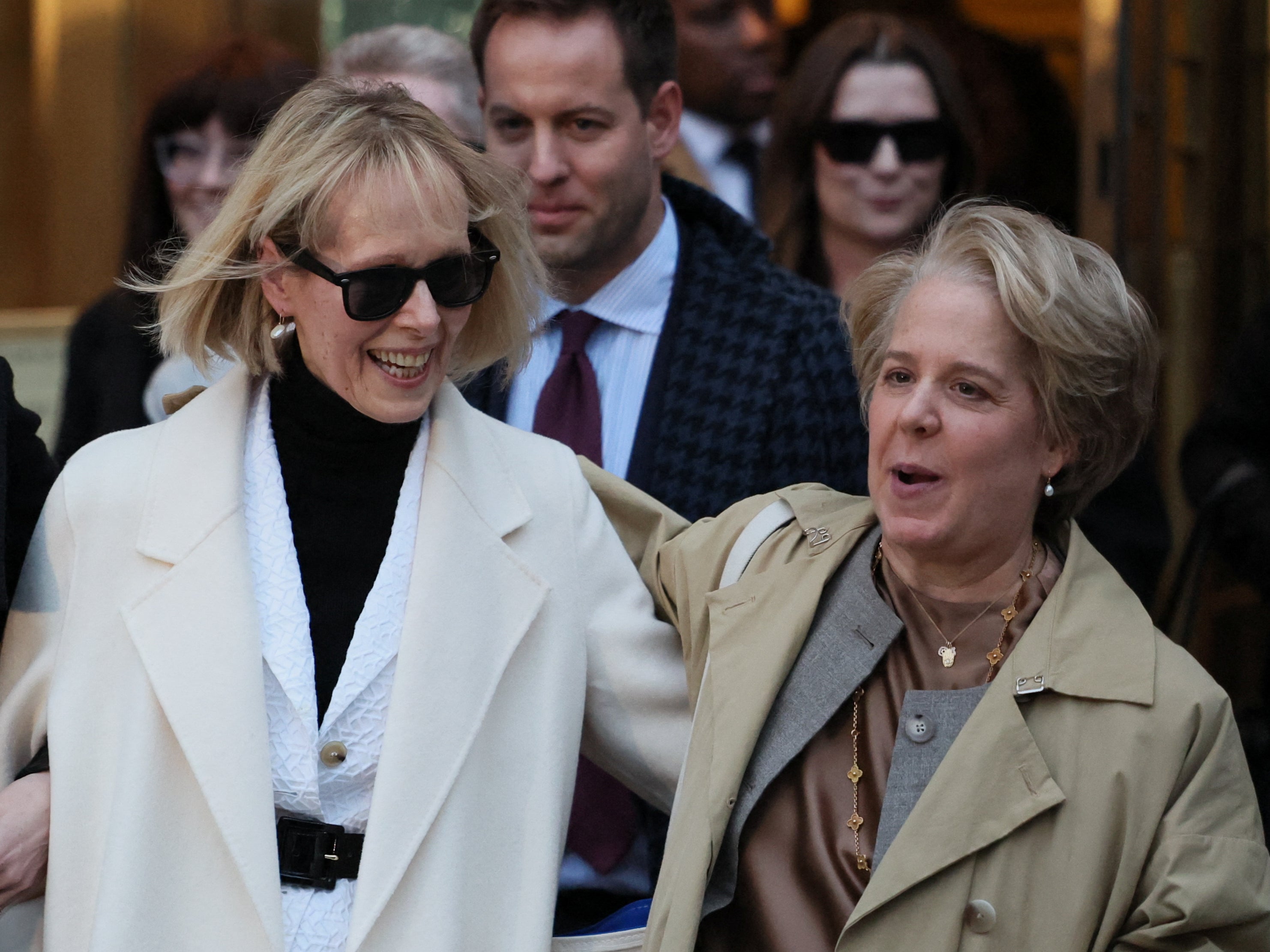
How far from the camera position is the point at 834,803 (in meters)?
2.51

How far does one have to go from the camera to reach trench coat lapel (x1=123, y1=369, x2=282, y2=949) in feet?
8.05

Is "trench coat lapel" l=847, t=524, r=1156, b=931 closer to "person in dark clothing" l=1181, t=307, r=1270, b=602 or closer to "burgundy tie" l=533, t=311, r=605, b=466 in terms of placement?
"burgundy tie" l=533, t=311, r=605, b=466

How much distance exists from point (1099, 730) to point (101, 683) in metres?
1.49

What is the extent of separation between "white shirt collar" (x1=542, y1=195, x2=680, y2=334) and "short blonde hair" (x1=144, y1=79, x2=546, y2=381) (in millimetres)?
588

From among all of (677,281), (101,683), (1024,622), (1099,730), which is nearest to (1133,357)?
(1024,622)

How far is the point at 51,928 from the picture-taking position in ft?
8.28

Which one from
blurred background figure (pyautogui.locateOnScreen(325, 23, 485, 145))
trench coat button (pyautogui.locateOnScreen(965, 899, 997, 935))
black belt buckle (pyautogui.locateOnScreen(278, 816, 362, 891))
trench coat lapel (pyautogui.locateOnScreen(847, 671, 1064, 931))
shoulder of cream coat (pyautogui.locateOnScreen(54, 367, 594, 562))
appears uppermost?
blurred background figure (pyautogui.locateOnScreen(325, 23, 485, 145))

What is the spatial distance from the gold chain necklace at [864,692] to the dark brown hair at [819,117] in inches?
71.4

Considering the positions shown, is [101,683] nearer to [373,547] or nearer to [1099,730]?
[373,547]

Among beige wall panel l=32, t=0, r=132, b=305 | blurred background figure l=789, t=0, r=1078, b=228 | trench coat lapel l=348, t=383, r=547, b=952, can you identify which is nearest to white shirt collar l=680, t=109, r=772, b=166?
blurred background figure l=789, t=0, r=1078, b=228

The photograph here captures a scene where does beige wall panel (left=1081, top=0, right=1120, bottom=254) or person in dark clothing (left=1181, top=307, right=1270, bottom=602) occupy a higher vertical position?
beige wall panel (left=1081, top=0, right=1120, bottom=254)

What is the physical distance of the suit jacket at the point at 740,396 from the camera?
3.26 m

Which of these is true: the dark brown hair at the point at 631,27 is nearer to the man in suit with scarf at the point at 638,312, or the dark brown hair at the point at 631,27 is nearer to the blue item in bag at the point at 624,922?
the man in suit with scarf at the point at 638,312

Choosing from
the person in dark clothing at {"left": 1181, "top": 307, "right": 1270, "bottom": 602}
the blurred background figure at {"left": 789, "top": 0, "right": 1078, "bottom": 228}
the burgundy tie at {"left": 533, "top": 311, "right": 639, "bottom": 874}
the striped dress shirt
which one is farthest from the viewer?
the blurred background figure at {"left": 789, "top": 0, "right": 1078, "bottom": 228}
